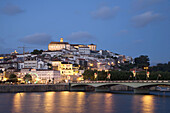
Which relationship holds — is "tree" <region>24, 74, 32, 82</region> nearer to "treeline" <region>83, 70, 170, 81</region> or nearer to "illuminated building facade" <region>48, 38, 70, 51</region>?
"treeline" <region>83, 70, 170, 81</region>

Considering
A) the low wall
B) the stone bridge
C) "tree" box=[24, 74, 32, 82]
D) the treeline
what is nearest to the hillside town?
"tree" box=[24, 74, 32, 82]

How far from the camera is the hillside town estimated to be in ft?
410

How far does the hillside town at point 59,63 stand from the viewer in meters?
125

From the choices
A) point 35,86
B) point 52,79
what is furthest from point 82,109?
point 52,79

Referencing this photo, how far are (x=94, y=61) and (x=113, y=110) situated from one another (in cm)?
11613

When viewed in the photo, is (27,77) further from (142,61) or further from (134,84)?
(142,61)

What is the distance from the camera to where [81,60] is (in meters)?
156

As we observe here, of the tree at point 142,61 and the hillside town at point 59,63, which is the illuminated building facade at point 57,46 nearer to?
the hillside town at point 59,63

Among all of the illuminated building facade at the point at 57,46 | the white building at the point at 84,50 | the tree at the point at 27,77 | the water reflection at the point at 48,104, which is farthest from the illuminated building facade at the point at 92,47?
the water reflection at the point at 48,104

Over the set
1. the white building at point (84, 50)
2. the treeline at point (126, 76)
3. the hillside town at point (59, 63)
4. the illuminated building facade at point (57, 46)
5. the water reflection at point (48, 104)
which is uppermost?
the illuminated building facade at point (57, 46)

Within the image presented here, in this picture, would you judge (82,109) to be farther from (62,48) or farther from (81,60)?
(62,48)

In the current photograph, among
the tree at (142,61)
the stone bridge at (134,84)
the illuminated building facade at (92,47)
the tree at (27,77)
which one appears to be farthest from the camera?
the illuminated building facade at (92,47)

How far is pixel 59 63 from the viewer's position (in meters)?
140

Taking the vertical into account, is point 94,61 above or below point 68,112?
above
